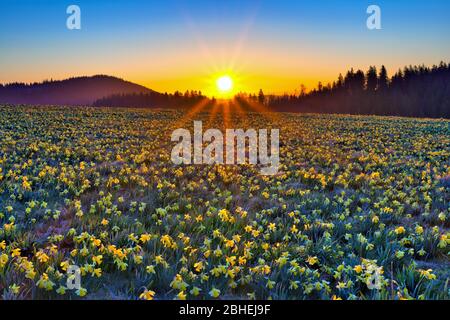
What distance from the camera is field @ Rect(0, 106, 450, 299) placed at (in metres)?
4.34

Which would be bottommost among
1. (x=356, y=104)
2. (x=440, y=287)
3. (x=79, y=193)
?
(x=440, y=287)

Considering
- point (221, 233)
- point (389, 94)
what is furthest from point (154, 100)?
point (221, 233)

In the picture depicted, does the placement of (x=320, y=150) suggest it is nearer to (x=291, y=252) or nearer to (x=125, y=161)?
(x=125, y=161)

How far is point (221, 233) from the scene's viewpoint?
615 centimetres

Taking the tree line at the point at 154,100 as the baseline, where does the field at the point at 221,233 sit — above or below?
below

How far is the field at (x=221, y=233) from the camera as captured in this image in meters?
4.34

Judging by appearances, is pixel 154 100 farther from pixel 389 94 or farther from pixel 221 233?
pixel 221 233

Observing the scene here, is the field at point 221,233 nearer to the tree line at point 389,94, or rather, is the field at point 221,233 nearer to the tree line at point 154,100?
the tree line at point 389,94

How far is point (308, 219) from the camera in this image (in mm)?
7055

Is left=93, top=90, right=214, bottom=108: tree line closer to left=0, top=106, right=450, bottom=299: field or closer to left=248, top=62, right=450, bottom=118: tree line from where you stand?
left=248, top=62, right=450, bottom=118: tree line

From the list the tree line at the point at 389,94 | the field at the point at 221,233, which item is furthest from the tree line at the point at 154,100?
the field at the point at 221,233
